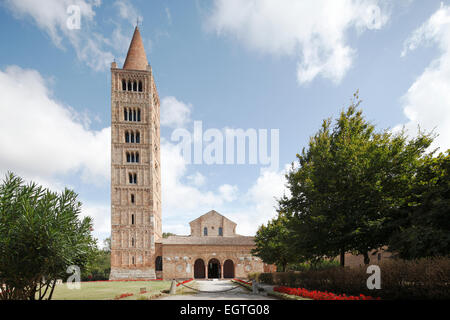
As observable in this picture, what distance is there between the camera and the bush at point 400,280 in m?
9.66

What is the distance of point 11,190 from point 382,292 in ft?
49.3

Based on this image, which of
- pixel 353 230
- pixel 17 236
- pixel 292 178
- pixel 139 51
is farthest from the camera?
pixel 139 51

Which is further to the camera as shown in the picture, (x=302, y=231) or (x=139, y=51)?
(x=139, y=51)

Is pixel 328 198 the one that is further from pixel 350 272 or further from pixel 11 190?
pixel 11 190

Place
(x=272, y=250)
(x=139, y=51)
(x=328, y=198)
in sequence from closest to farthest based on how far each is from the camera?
(x=328, y=198) < (x=272, y=250) < (x=139, y=51)

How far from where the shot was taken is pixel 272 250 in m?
30.2

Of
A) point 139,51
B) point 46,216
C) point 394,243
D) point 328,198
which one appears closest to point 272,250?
point 328,198

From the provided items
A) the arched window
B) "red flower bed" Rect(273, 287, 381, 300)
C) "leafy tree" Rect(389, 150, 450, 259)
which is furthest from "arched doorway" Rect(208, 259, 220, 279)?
"leafy tree" Rect(389, 150, 450, 259)

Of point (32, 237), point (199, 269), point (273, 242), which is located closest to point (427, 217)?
point (32, 237)

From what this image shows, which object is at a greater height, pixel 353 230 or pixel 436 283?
pixel 353 230

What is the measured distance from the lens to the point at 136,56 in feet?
175

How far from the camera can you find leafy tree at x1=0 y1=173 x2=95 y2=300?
10.5 meters

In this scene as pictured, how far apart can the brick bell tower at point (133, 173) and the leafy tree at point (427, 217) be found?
128ft

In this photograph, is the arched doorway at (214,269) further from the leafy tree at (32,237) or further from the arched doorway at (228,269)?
the leafy tree at (32,237)
